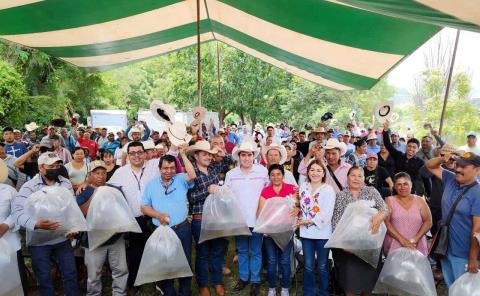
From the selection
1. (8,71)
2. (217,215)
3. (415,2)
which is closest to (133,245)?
(217,215)

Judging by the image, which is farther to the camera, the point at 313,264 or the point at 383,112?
the point at 383,112

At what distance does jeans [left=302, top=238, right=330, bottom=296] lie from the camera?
3391mm

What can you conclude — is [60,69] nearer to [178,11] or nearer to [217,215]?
[178,11]

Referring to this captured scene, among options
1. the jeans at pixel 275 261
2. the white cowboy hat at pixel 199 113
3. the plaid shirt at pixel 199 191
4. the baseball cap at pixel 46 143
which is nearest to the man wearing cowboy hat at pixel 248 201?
the jeans at pixel 275 261

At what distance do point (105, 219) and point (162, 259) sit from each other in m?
0.62

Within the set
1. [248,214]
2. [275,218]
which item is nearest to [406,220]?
[275,218]

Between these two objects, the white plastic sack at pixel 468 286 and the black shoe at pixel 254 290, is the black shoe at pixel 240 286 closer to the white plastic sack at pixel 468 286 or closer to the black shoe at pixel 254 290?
the black shoe at pixel 254 290

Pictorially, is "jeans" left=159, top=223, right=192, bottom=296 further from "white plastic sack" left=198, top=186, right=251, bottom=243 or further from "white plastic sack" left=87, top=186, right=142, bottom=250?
"white plastic sack" left=87, top=186, right=142, bottom=250

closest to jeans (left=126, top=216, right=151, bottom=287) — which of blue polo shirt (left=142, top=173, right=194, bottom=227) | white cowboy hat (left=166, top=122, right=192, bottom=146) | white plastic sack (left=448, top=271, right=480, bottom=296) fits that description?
blue polo shirt (left=142, top=173, right=194, bottom=227)

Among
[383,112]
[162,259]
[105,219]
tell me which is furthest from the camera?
[383,112]

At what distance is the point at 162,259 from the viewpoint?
3.06m

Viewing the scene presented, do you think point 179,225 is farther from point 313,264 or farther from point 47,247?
point 313,264

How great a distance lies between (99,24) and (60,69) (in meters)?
10.5

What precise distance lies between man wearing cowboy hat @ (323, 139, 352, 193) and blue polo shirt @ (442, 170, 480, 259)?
1.21 metres
